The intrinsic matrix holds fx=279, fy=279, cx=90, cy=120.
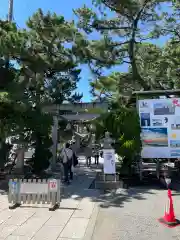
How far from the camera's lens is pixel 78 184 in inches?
459

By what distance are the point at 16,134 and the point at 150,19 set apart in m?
9.09

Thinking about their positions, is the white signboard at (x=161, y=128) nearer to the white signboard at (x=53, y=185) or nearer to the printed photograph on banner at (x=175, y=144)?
the printed photograph on banner at (x=175, y=144)

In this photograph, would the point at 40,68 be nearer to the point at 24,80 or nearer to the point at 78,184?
the point at 24,80

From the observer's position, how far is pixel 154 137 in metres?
11.6

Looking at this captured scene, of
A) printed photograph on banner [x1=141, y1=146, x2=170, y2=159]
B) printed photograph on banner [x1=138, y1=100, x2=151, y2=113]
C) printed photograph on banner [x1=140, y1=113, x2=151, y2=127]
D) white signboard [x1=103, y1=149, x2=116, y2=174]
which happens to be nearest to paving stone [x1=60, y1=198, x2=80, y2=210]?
white signboard [x1=103, y1=149, x2=116, y2=174]

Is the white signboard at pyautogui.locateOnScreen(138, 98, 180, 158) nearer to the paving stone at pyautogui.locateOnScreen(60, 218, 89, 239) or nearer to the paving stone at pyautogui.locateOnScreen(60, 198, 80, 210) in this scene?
the paving stone at pyautogui.locateOnScreen(60, 198, 80, 210)

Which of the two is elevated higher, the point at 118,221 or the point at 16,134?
the point at 16,134

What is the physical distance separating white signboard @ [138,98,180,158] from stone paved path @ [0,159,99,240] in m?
3.64

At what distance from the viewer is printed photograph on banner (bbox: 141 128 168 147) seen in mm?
11511

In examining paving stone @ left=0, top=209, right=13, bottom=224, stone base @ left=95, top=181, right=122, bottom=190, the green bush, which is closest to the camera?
paving stone @ left=0, top=209, right=13, bottom=224

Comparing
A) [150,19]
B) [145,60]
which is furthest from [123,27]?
[145,60]

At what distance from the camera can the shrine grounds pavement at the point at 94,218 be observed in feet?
18.7

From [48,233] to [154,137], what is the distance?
7.03 m

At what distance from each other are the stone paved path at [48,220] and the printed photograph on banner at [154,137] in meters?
3.63
